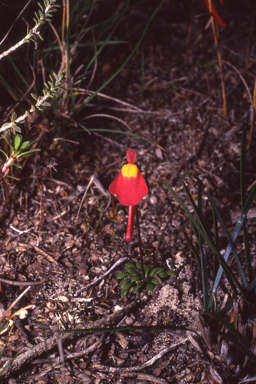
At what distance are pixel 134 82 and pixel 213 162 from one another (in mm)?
977

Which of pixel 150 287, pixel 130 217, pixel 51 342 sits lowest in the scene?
pixel 51 342

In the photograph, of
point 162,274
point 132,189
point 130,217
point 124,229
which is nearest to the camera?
point 132,189

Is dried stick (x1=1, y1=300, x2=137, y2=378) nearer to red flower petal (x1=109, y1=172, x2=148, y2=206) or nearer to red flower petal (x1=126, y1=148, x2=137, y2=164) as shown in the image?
red flower petal (x1=109, y1=172, x2=148, y2=206)

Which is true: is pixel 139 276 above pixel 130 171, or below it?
below

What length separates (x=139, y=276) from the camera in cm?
162

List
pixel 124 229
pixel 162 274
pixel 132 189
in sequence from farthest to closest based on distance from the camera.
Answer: pixel 124 229
pixel 162 274
pixel 132 189

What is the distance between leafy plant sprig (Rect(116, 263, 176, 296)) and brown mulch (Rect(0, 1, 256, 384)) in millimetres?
54

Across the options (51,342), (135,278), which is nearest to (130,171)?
(135,278)

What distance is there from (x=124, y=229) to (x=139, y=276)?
33 centimetres

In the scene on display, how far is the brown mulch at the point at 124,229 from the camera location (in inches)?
55.1

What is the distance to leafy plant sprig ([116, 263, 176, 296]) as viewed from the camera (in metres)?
1.59

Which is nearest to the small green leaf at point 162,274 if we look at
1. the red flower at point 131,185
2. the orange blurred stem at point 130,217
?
the orange blurred stem at point 130,217

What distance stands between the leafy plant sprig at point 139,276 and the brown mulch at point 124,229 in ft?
0.18

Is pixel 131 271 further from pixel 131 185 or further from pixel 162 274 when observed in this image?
pixel 131 185
